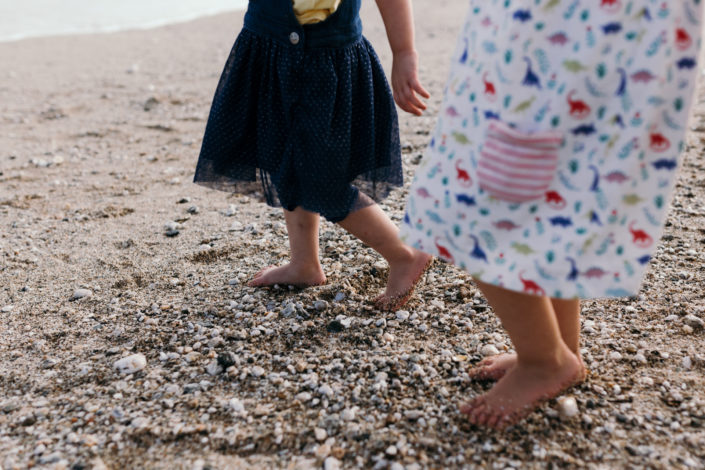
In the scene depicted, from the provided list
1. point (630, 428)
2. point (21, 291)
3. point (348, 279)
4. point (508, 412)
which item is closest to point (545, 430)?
point (508, 412)

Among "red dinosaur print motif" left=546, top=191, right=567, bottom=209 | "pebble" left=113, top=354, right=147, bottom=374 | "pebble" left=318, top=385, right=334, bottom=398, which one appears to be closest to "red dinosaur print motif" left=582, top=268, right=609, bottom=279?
"red dinosaur print motif" left=546, top=191, right=567, bottom=209

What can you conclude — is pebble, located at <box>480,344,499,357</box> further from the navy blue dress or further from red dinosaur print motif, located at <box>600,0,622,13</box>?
red dinosaur print motif, located at <box>600,0,622,13</box>

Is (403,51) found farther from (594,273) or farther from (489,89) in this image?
(594,273)

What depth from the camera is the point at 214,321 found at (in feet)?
7.95

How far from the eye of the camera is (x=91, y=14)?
12.3m

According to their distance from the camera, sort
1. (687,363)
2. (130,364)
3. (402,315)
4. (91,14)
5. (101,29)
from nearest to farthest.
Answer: (687,363) < (130,364) < (402,315) < (101,29) < (91,14)

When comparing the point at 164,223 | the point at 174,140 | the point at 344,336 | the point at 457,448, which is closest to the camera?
the point at 457,448

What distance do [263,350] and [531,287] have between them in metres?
1.06

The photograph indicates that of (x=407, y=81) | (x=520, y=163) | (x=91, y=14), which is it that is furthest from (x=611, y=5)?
(x=91, y=14)

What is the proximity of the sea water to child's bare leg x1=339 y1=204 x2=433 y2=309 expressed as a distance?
9646 millimetres

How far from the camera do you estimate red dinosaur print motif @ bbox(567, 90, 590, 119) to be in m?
1.41

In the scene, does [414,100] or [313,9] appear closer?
[313,9]

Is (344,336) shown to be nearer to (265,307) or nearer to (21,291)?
(265,307)

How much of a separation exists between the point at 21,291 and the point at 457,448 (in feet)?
6.37
